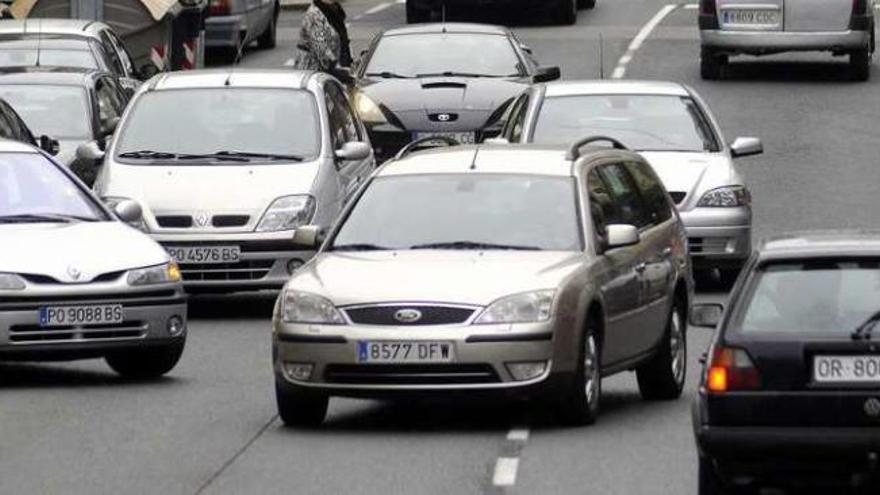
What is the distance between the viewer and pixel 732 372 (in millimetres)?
11664

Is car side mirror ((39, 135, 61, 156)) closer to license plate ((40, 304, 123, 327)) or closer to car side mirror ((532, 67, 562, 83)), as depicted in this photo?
car side mirror ((532, 67, 562, 83))

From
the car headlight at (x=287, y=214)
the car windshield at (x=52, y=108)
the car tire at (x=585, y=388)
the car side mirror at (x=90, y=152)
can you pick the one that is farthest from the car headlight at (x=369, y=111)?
the car tire at (x=585, y=388)

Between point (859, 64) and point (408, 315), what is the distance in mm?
23356

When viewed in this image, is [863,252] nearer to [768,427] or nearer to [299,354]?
[768,427]

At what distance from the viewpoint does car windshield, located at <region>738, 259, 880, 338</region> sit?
11.7 m

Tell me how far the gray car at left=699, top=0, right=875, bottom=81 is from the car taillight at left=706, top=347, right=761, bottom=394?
81.8 feet

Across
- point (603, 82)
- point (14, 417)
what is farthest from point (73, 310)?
point (603, 82)

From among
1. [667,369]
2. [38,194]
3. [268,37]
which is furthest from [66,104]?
[268,37]

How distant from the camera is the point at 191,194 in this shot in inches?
853

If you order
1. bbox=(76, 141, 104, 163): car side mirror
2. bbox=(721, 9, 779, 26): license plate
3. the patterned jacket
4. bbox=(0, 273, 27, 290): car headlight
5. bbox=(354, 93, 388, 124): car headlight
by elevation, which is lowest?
bbox=(721, 9, 779, 26): license plate

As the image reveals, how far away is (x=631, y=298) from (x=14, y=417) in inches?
129

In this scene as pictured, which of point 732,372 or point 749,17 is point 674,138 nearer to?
point 732,372

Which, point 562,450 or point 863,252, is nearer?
point 863,252

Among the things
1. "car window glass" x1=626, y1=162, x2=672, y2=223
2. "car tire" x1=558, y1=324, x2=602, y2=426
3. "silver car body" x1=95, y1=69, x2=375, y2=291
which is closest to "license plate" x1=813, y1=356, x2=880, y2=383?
"car tire" x1=558, y1=324, x2=602, y2=426
